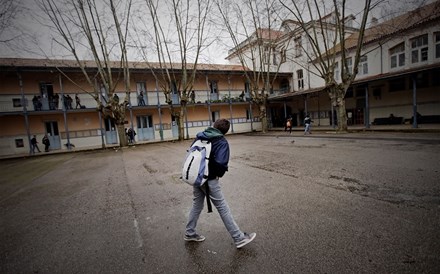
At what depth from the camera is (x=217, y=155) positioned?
2.66 m

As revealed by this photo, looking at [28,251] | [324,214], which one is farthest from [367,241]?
[28,251]

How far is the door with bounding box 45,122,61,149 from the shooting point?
66.4ft

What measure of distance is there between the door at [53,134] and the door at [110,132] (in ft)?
13.2

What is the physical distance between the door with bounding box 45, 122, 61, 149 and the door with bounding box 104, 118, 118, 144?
4018 millimetres

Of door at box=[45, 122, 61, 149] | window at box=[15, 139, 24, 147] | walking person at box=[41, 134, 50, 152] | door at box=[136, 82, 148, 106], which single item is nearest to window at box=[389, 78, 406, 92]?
door at box=[136, 82, 148, 106]

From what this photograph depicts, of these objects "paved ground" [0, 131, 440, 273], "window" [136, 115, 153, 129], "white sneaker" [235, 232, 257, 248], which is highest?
"window" [136, 115, 153, 129]

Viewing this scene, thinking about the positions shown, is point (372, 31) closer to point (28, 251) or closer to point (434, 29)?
point (434, 29)

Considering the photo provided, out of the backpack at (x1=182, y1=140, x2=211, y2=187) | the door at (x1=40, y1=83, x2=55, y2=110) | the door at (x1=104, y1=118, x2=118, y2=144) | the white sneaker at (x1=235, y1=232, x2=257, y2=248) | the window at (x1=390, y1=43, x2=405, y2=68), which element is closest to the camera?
the backpack at (x1=182, y1=140, x2=211, y2=187)

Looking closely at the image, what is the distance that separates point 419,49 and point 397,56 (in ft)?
5.20

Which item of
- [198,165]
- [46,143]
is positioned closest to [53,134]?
[46,143]

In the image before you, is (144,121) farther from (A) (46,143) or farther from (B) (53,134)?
(A) (46,143)

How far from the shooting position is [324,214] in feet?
11.2

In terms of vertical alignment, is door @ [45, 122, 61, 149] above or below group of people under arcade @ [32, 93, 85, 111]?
below

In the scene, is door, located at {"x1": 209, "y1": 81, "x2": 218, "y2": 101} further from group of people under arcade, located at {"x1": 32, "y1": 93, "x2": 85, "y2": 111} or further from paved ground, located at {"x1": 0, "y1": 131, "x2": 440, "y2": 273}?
paved ground, located at {"x1": 0, "y1": 131, "x2": 440, "y2": 273}
